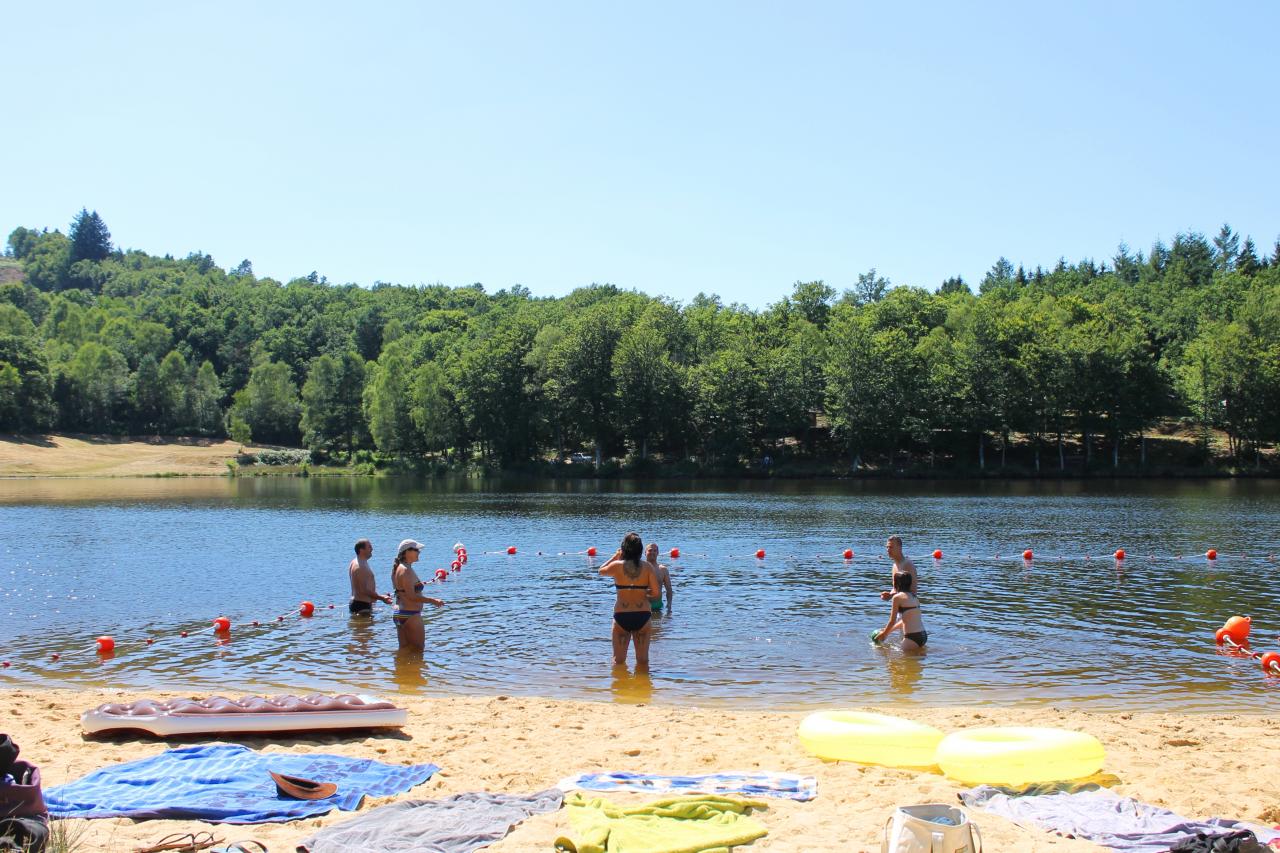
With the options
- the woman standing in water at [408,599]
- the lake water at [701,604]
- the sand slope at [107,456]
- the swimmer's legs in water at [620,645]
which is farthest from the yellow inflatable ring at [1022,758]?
the sand slope at [107,456]

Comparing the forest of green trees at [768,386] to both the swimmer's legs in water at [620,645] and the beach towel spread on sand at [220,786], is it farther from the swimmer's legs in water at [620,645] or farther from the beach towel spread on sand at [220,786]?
the beach towel spread on sand at [220,786]

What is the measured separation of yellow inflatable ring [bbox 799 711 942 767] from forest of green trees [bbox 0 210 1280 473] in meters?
73.8

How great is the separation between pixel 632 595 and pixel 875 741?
17.8 ft

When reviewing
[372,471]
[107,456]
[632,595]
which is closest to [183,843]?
[632,595]

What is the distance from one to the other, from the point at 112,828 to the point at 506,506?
1884 inches

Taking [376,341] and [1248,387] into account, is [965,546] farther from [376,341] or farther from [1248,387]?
[376,341]

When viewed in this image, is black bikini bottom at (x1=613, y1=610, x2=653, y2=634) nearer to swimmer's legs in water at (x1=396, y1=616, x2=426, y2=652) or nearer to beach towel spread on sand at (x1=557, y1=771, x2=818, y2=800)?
swimmer's legs in water at (x1=396, y1=616, x2=426, y2=652)

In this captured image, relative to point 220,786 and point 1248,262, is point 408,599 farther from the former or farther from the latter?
point 1248,262

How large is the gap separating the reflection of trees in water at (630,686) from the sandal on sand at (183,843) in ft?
23.3

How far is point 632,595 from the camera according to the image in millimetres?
15078

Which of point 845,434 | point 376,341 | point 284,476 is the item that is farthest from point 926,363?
point 376,341

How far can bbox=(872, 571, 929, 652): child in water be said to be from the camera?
1714cm

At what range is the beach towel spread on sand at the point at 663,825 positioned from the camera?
7414 millimetres

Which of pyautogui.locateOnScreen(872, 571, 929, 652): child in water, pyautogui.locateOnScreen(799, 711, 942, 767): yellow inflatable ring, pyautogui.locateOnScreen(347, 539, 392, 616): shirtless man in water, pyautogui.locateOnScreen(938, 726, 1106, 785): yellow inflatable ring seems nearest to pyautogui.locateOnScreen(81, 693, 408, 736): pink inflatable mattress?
pyautogui.locateOnScreen(799, 711, 942, 767): yellow inflatable ring
